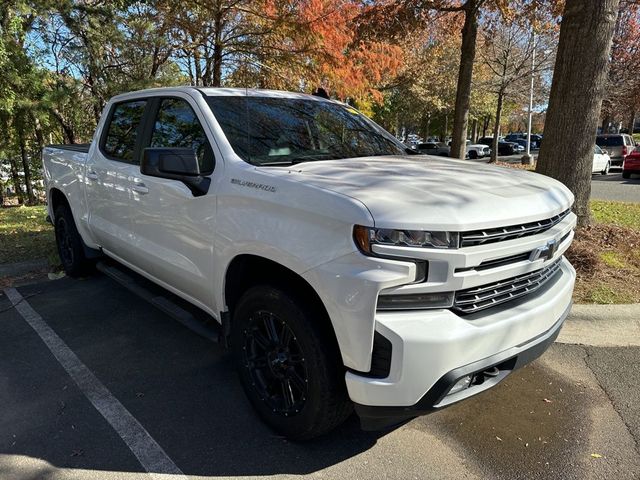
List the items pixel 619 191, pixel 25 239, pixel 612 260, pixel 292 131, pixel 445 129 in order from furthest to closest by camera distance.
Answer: pixel 445 129
pixel 619 191
pixel 25 239
pixel 612 260
pixel 292 131

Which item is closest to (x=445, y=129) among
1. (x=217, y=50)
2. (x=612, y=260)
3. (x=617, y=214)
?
(x=217, y=50)

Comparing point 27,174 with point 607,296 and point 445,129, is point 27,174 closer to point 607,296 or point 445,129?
point 607,296

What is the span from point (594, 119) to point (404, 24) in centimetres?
634

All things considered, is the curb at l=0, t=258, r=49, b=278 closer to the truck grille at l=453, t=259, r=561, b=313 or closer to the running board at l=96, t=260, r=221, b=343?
the running board at l=96, t=260, r=221, b=343

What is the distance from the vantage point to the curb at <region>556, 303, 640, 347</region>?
401 centimetres

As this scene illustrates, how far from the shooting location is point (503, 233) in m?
2.32

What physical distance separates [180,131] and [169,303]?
4.23 ft

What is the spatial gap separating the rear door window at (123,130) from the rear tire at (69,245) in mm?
1262

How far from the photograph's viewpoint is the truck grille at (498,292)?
2.27m

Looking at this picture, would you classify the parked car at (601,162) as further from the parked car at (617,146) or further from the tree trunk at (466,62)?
the tree trunk at (466,62)

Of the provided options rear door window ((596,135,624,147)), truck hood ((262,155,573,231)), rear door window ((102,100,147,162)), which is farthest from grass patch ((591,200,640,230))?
rear door window ((596,135,624,147))

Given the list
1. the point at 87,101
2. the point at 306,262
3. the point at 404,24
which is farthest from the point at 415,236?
the point at 87,101

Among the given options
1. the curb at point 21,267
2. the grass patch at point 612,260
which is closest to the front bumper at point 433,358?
the grass patch at point 612,260

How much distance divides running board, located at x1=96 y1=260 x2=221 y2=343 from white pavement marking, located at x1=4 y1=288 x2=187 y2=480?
0.64m
